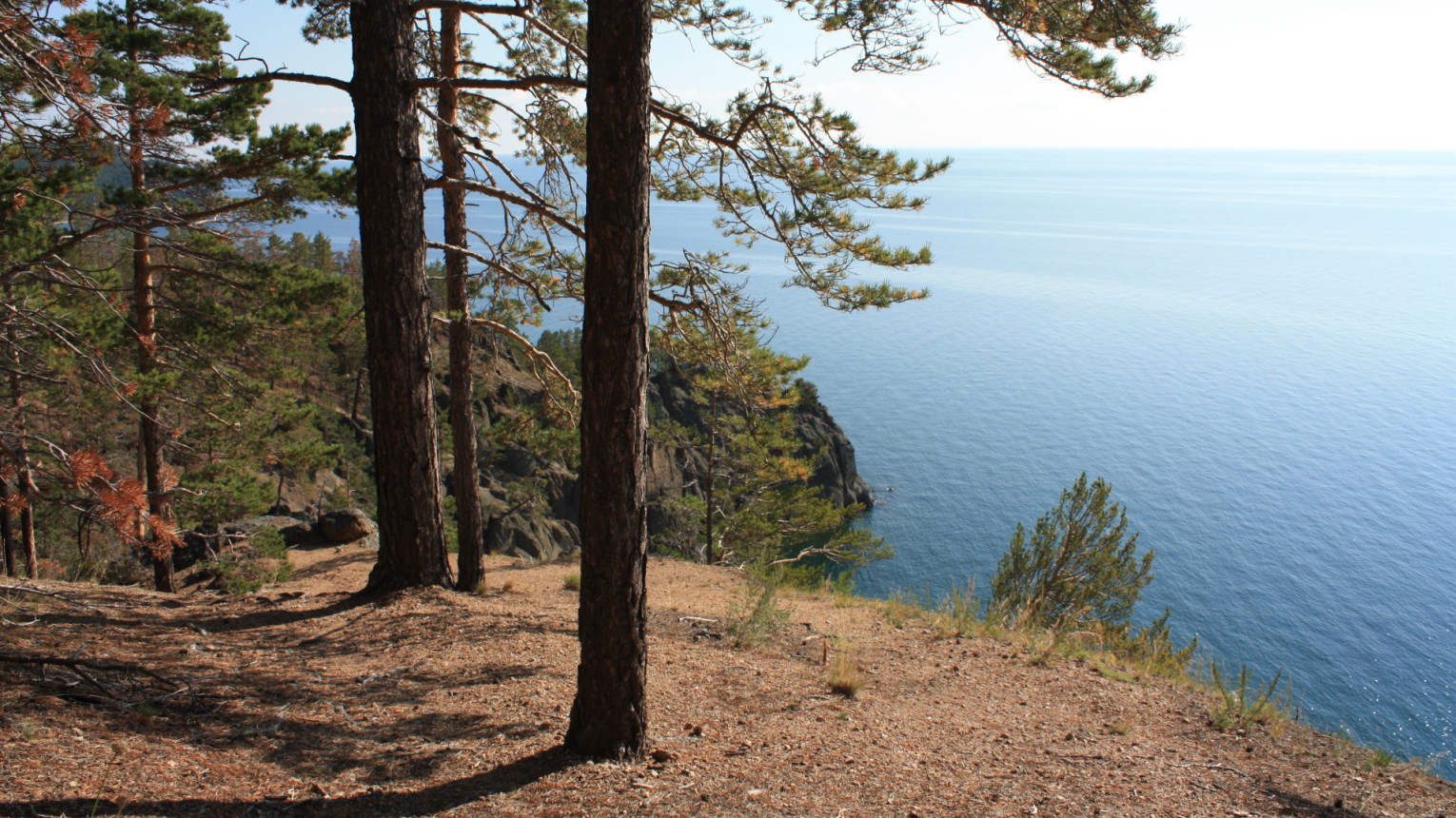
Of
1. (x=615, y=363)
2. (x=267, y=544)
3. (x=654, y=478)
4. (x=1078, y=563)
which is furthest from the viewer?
(x=654, y=478)

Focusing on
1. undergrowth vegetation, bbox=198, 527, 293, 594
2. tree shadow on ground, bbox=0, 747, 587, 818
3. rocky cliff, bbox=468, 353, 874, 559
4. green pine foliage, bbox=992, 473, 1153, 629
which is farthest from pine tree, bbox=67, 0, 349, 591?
green pine foliage, bbox=992, 473, 1153, 629

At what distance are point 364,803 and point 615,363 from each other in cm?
205

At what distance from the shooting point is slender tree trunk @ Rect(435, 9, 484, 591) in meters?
7.43

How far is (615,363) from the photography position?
345cm

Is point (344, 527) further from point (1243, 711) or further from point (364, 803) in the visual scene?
point (1243, 711)

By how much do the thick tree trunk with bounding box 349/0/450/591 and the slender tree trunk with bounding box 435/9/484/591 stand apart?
160 cm

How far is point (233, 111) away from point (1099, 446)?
48.0 metres

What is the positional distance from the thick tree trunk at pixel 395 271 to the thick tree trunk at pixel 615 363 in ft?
8.87

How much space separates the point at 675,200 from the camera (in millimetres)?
7621

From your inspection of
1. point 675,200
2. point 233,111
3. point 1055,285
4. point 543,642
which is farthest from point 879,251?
point 1055,285

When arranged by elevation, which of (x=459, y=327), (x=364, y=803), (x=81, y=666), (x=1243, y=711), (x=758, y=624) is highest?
(x=459, y=327)

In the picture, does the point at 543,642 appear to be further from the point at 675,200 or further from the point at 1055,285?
the point at 1055,285

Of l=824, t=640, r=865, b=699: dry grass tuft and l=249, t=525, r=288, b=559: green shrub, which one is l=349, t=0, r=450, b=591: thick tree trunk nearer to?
l=824, t=640, r=865, b=699: dry grass tuft

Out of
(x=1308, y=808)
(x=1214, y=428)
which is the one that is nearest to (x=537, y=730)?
(x=1308, y=808)
